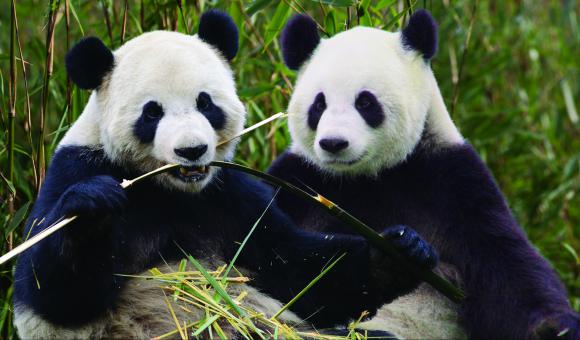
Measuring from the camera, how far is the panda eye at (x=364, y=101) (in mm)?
3545

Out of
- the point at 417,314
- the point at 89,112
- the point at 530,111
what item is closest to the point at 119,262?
the point at 89,112

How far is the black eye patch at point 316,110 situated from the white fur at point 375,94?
0.02 m

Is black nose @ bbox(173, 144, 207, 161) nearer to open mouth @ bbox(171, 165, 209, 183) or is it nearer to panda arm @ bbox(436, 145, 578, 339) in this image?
open mouth @ bbox(171, 165, 209, 183)

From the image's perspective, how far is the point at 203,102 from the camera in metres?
3.09

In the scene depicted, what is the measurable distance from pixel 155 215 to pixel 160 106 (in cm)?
38

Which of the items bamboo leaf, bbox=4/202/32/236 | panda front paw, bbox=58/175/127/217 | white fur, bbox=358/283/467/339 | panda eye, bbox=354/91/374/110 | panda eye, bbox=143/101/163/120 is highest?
panda eye, bbox=143/101/163/120

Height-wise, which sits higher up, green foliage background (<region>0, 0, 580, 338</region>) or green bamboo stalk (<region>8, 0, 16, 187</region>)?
green bamboo stalk (<region>8, 0, 16, 187</region>)

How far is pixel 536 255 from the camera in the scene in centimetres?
353

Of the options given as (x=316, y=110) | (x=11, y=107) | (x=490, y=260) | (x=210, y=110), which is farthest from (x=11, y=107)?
(x=490, y=260)

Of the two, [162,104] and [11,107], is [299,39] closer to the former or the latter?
[162,104]

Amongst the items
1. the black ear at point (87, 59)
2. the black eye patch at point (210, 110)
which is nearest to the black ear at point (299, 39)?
the black eye patch at point (210, 110)

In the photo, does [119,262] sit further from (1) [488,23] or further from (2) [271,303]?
(1) [488,23]

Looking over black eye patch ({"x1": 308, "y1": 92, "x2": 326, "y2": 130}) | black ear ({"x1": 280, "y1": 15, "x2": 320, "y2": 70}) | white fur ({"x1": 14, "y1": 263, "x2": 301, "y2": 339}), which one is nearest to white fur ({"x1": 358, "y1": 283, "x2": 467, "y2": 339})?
white fur ({"x1": 14, "y1": 263, "x2": 301, "y2": 339})

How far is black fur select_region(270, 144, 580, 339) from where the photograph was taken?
3455 millimetres
